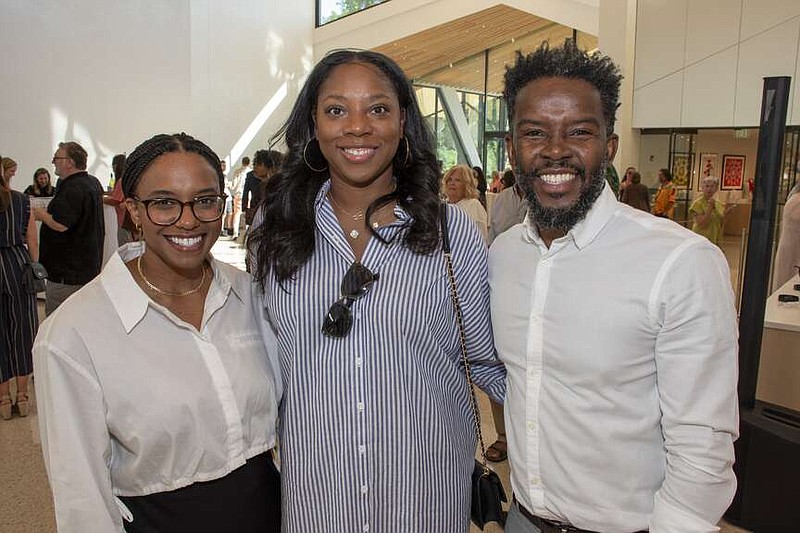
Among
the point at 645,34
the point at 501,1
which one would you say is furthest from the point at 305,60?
the point at 645,34

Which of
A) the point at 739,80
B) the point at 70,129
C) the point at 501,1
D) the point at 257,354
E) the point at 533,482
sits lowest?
the point at 533,482

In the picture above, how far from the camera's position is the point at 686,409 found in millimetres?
1243

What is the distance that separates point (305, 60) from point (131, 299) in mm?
17107

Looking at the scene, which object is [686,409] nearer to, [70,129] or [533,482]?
[533,482]

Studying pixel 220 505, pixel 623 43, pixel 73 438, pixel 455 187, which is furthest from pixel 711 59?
pixel 73 438

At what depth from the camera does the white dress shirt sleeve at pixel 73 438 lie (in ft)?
4.44

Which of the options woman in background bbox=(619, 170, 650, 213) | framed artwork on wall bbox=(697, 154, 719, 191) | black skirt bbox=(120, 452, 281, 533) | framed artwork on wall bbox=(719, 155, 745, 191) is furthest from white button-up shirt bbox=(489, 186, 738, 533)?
framed artwork on wall bbox=(719, 155, 745, 191)

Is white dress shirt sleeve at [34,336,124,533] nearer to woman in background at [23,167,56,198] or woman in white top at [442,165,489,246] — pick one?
woman in white top at [442,165,489,246]

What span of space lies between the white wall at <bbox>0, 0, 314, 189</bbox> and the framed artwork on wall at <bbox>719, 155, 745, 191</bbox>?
10.6 metres

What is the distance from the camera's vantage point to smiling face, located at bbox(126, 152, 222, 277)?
156cm

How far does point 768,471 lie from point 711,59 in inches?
400

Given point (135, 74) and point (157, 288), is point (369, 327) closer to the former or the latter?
point (157, 288)

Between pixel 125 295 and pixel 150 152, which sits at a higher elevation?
pixel 150 152

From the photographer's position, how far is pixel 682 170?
12.9 meters
